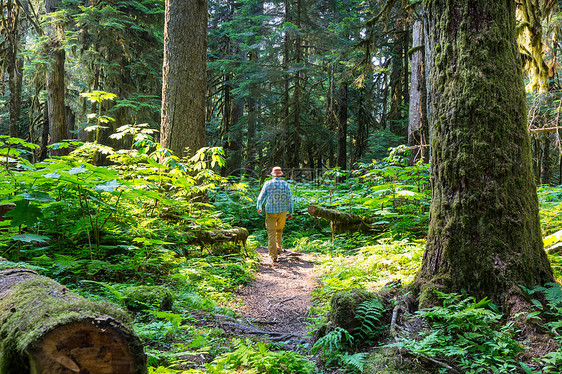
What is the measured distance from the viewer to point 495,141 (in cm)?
306

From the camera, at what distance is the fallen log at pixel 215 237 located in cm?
667

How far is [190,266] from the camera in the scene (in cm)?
563

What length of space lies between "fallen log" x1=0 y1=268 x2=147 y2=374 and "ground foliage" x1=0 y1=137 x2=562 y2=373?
2.55 ft

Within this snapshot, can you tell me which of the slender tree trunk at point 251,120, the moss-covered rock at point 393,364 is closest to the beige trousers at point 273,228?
the moss-covered rock at point 393,364

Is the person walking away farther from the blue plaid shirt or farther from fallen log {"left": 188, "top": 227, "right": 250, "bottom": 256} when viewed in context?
fallen log {"left": 188, "top": 227, "right": 250, "bottom": 256}

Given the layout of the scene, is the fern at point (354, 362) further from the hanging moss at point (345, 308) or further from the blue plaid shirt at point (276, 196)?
the blue plaid shirt at point (276, 196)

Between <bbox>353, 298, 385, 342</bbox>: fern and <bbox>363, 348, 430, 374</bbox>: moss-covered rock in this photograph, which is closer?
<bbox>363, 348, 430, 374</bbox>: moss-covered rock

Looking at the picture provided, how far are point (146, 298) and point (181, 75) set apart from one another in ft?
18.6

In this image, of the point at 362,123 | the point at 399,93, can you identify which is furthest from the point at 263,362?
the point at 362,123

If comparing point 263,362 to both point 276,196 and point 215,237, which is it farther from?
point 276,196

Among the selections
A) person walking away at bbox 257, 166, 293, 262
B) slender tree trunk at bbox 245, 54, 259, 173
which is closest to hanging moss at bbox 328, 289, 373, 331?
person walking away at bbox 257, 166, 293, 262

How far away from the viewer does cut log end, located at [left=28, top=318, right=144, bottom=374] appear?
4.80 ft

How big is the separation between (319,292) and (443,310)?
8.24 feet

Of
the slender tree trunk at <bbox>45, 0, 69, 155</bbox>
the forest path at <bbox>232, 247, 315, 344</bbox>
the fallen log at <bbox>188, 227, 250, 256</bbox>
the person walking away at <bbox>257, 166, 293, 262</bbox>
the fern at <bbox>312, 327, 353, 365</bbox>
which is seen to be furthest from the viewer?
the slender tree trunk at <bbox>45, 0, 69, 155</bbox>
